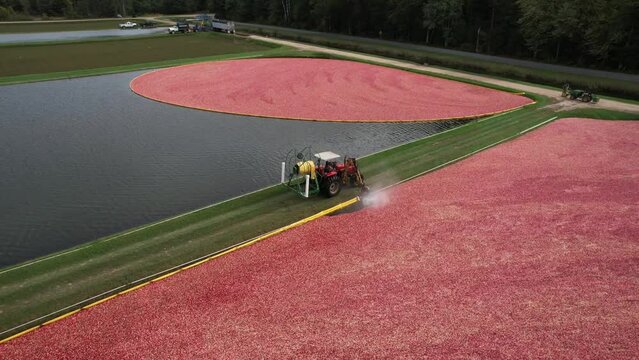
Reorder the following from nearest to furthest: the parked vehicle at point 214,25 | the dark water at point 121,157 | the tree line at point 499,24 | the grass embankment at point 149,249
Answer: the grass embankment at point 149,249, the dark water at point 121,157, the tree line at point 499,24, the parked vehicle at point 214,25

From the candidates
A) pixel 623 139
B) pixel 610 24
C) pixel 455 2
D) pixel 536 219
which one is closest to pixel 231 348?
pixel 536 219

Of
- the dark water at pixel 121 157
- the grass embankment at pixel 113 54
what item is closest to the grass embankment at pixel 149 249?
the dark water at pixel 121 157

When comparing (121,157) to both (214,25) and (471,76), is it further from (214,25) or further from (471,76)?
(214,25)

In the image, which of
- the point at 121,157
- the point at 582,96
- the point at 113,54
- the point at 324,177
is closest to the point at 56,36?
the point at 113,54

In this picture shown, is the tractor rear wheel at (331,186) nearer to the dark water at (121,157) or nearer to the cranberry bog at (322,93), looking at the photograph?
the dark water at (121,157)

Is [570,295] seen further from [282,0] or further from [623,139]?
[282,0]

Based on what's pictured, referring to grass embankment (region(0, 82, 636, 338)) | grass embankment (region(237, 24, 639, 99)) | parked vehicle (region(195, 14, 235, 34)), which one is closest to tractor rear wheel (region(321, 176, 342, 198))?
grass embankment (region(0, 82, 636, 338))
